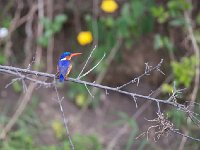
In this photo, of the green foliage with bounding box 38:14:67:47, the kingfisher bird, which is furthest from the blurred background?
the kingfisher bird

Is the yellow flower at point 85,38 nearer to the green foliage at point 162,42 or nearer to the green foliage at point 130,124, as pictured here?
the green foliage at point 162,42

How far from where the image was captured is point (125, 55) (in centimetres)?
550

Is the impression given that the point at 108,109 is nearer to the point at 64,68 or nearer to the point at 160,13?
the point at 160,13

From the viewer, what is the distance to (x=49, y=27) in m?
5.12

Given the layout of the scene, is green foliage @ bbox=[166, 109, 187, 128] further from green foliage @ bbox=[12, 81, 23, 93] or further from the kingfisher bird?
the kingfisher bird

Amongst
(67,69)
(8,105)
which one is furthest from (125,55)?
(67,69)

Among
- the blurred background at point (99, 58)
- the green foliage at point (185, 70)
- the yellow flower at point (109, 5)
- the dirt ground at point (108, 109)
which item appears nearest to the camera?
the green foliage at point (185, 70)

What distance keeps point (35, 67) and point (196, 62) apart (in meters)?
1.47

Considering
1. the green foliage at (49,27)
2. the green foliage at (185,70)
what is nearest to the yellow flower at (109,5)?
the green foliage at (49,27)

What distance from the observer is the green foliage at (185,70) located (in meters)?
4.79

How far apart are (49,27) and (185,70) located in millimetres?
1273

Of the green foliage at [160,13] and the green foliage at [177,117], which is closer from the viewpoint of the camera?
the green foliage at [177,117]

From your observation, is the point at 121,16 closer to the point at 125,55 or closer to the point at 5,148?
the point at 125,55

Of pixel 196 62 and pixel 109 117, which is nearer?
pixel 196 62
